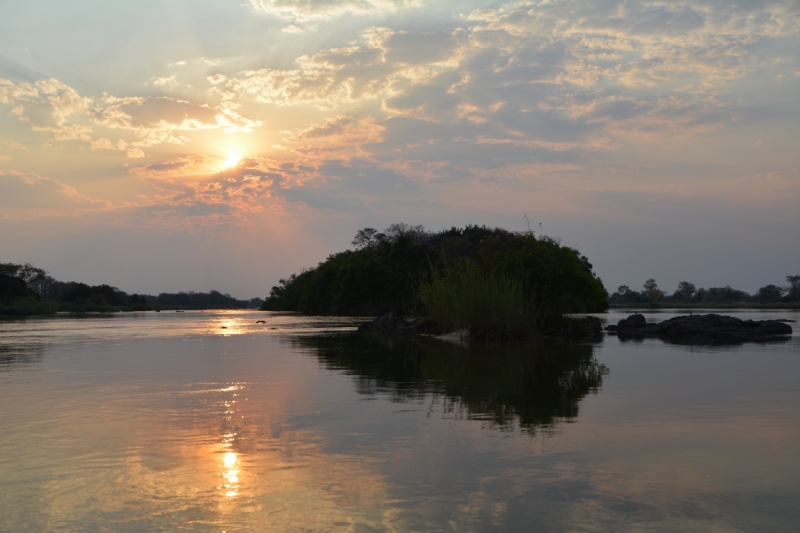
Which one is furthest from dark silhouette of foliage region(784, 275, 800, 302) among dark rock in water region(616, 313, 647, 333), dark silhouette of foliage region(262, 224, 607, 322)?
dark rock in water region(616, 313, 647, 333)

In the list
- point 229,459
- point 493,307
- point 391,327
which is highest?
point 493,307

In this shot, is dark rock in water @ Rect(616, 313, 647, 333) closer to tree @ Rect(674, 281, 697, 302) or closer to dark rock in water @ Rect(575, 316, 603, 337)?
dark rock in water @ Rect(575, 316, 603, 337)

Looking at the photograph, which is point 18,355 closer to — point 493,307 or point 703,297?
point 493,307

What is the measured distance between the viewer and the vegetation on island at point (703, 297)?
92.8 meters

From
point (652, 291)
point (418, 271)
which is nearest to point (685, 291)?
point (652, 291)

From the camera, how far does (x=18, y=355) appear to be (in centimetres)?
1520

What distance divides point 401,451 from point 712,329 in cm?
1970

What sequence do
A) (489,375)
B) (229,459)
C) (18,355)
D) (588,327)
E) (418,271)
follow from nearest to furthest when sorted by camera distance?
(229,459) → (489,375) → (18,355) → (588,327) → (418,271)

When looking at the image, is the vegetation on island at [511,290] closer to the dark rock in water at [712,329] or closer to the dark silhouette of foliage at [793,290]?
the dark rock in water at [712,329]

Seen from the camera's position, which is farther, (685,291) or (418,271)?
(685,291)

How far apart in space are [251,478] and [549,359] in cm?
1029

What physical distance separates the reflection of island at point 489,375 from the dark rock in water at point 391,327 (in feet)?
23.8

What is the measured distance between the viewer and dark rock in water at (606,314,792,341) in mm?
21766

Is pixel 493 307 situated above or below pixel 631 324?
above
